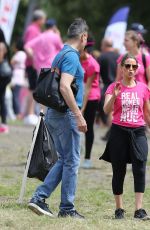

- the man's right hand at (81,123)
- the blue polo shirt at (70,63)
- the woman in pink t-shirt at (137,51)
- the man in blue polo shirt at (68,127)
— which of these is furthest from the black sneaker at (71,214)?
the woman in pink t-shirt at (137,51)

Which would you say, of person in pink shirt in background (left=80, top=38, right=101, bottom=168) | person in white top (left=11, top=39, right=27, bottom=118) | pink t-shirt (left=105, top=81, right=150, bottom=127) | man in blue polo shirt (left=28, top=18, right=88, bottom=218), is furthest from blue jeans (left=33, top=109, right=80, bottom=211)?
person in white top (left=11, top=39, right=27, bottom=118)

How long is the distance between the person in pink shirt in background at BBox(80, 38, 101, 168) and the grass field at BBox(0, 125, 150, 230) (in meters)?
0.41

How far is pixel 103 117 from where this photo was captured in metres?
18.7

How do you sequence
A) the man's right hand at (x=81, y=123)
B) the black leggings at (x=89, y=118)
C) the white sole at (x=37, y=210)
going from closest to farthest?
the man's right hand at (x=81, y=123) → the white sole at (x=37, y=210) → the black leggings at (x=89, y=118)

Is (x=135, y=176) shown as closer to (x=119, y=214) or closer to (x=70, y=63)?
(x=119, y=214)

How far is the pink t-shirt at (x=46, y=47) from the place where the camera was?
16984mm

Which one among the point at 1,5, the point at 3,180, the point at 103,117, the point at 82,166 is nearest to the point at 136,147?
the point at 3,180

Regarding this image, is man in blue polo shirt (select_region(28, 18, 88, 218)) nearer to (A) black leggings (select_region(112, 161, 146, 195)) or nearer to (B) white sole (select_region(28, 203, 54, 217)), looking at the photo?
(B) white sole (select_region(28, 203, 54, 217))

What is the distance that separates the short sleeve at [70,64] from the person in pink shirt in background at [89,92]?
350 centimetres

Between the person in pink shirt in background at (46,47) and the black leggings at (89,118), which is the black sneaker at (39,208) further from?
the person in pink shirt in background at (46,47)

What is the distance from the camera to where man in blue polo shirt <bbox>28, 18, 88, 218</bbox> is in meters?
7.95

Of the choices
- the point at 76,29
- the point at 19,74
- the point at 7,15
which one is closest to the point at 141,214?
the point at 76,29

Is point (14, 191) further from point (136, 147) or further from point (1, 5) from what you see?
point (1, 5)

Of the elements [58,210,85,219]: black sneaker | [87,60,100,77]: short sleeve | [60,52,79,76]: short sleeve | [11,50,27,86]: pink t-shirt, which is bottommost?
[58,210,85,219]: black sneaker
